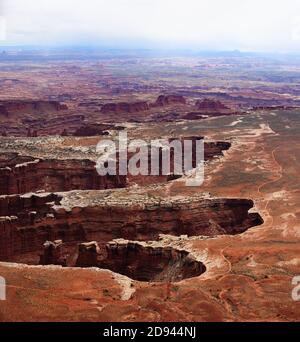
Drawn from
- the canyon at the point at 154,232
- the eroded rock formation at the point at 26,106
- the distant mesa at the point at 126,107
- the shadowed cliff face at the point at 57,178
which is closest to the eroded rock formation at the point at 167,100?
the distant mesa at the point at 126,107

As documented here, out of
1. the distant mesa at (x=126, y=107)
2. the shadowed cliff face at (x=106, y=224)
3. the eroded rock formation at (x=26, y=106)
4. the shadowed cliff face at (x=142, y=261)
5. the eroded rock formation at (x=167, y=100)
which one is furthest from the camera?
the eroded rock formation at (x=167, y=100)

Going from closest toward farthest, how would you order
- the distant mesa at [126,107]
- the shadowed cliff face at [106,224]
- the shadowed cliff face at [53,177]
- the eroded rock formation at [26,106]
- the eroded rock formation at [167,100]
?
the shadowed cliff face at [106,224] < the shadowed cliff face at [53,177] < the eroded rock formation at [26,106] < the distant mesa at [126,107] < the eroded rock formation at [167,100]

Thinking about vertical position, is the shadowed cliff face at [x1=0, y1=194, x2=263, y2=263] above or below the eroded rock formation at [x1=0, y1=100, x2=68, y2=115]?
below

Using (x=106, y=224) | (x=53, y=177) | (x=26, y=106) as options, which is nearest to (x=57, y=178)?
(x=53, y=177)

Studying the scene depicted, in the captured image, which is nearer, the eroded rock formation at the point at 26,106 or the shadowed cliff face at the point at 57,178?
the shadowed cliff face at the point at 57,178

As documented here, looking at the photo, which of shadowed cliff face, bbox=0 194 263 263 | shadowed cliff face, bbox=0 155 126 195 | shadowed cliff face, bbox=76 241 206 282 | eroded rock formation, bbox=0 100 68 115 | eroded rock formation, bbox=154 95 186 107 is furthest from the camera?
eroded rock formation, bbox=154 95 186 107

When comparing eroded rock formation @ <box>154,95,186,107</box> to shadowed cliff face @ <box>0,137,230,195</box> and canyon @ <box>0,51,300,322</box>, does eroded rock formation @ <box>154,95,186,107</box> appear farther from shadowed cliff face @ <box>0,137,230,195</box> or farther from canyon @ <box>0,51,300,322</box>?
shadowed cliff face @ <box>0,137,230,195</box>

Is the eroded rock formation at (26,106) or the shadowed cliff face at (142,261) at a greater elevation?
the eroded rock formation at (26,106)

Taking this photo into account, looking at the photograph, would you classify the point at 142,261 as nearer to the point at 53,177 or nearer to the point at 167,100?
the point at 53,177

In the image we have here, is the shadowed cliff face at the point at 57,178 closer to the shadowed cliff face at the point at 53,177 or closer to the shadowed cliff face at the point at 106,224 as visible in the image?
the shadowed cliff face at the point at 53,177

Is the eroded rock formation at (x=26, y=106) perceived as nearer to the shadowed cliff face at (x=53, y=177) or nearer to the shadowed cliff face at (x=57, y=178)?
the shadowed cliff face at (x=57, y=178)

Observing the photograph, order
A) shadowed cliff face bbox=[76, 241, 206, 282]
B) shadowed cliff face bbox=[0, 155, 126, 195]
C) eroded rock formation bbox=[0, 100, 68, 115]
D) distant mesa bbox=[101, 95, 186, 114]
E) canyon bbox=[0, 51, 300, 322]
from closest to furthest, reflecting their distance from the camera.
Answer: canyon bbox=[0, 51, 300, 322]
shadowed cliff face bbox=[76, 241, 206, 282]
shadowed cliff face bbox=[0, 155, 126, 195]
eroded rock formation bbox=[0, 100, 68, 115]
distant mesa bbox=[101, 95, 186, 114]

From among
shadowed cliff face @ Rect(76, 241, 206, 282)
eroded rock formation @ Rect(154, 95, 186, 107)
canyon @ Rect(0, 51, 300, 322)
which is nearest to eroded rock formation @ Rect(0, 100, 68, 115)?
eroded rock formation @ Rect(154, 95, 186, 107)
